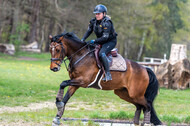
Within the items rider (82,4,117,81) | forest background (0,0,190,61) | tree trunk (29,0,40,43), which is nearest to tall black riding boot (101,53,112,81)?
rider (82,4,117,81)

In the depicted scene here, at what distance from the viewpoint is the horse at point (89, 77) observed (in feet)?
24.1

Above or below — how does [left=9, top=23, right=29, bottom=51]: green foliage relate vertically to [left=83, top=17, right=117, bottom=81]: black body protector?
below

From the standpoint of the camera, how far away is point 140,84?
8.29 m

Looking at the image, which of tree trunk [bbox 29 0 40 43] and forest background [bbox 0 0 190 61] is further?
tree trunk [bbox 29 0 40 43]

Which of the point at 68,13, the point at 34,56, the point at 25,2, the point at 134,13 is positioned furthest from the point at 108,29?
the point at 134,13

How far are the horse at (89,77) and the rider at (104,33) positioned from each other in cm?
26

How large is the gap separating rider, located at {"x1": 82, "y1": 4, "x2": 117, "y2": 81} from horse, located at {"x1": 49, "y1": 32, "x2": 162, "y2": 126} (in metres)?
0.26

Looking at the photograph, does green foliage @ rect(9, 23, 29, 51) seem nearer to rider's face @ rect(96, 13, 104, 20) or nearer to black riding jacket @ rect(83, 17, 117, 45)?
black riding jacket @ rect(83, 17, 117, 45)

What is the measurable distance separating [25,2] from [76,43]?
113ft

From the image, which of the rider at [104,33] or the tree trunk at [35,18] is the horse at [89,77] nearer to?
the rider at [104,33]

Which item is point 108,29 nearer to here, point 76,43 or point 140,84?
point 76,43

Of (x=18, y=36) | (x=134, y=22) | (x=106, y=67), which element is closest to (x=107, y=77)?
(x=106, y=67)

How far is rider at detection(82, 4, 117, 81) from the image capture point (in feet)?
25.1

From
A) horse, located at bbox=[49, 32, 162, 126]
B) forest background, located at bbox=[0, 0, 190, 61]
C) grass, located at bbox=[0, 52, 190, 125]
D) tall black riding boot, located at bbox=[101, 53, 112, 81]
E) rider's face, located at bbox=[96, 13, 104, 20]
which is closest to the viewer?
horse, located at bbox=[49, 32, 162, 126]
